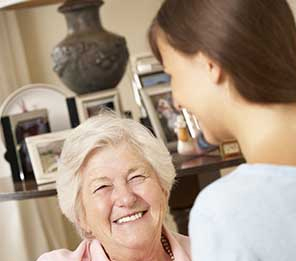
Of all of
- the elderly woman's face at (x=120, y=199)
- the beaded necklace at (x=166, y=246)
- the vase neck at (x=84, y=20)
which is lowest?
the beaded necklace at (x=166, y=246)

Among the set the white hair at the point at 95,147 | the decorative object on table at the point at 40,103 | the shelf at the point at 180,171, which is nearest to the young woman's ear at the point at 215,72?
the white hair at the point at 95,147

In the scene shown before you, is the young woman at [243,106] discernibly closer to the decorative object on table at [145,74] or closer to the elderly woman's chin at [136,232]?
the elderly woman's chin at [136,232]

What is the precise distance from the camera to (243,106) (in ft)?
2.96

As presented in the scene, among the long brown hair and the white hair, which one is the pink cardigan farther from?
the long brown hair

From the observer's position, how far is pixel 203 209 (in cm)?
87

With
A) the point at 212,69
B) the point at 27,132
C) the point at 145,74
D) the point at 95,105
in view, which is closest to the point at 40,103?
the point at 27,132

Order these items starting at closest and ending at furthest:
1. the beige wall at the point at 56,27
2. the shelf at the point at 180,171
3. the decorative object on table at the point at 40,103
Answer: the shelf at the point at 180,171 < the decorative object on table at the point at 40,103 < the beige wall at the point at 56,27

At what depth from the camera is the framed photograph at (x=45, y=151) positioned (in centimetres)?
247

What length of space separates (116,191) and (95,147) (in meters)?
0.11

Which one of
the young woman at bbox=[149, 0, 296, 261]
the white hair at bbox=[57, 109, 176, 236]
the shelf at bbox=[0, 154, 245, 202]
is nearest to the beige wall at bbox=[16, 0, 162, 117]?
the shelf at bbox=[0, 154, 245, 202]

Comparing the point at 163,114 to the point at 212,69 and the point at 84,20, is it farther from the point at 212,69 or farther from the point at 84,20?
the point at 212,69

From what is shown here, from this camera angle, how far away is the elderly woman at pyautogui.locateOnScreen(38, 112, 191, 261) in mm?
1778

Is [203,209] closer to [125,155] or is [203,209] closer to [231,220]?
[231,220]

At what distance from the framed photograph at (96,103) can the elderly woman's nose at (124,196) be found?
795 mm
